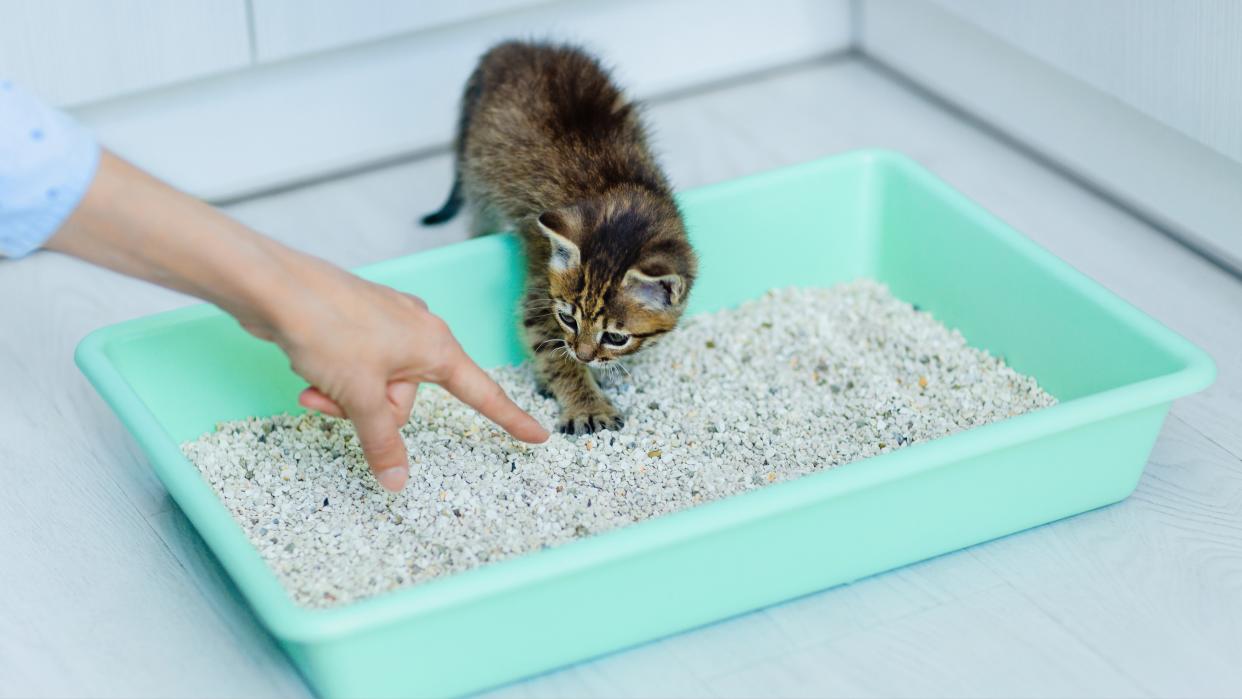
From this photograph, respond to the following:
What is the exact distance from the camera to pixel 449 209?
88.0 inches

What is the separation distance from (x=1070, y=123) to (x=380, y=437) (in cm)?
142

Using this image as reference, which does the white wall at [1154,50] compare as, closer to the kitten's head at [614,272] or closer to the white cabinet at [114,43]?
the kitten's head at [614,272]

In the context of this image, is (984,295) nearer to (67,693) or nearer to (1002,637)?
(1002,637)

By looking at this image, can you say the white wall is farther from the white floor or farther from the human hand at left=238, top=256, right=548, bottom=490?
the human hand at left=238, top=256, right=548, bottom=490

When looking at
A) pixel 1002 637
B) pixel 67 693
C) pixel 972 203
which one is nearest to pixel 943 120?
pixel 972 203

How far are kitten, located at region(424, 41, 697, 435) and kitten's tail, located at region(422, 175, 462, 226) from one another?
0.13 feet

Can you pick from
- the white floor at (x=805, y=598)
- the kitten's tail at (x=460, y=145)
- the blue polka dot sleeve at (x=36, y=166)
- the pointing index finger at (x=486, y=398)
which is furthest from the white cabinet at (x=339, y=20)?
the blue polka dot sleeve at (x=36, y=166)

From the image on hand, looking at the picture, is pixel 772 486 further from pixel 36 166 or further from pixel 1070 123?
pixel 1070 123

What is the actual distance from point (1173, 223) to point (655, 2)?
984mm

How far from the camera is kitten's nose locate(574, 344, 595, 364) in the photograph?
173cm

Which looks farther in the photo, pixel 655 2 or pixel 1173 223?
pixel 655 2

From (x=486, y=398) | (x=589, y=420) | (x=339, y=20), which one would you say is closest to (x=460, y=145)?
(x=339, y=20)

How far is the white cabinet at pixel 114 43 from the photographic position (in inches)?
81.3

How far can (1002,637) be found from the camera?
1479 mm
